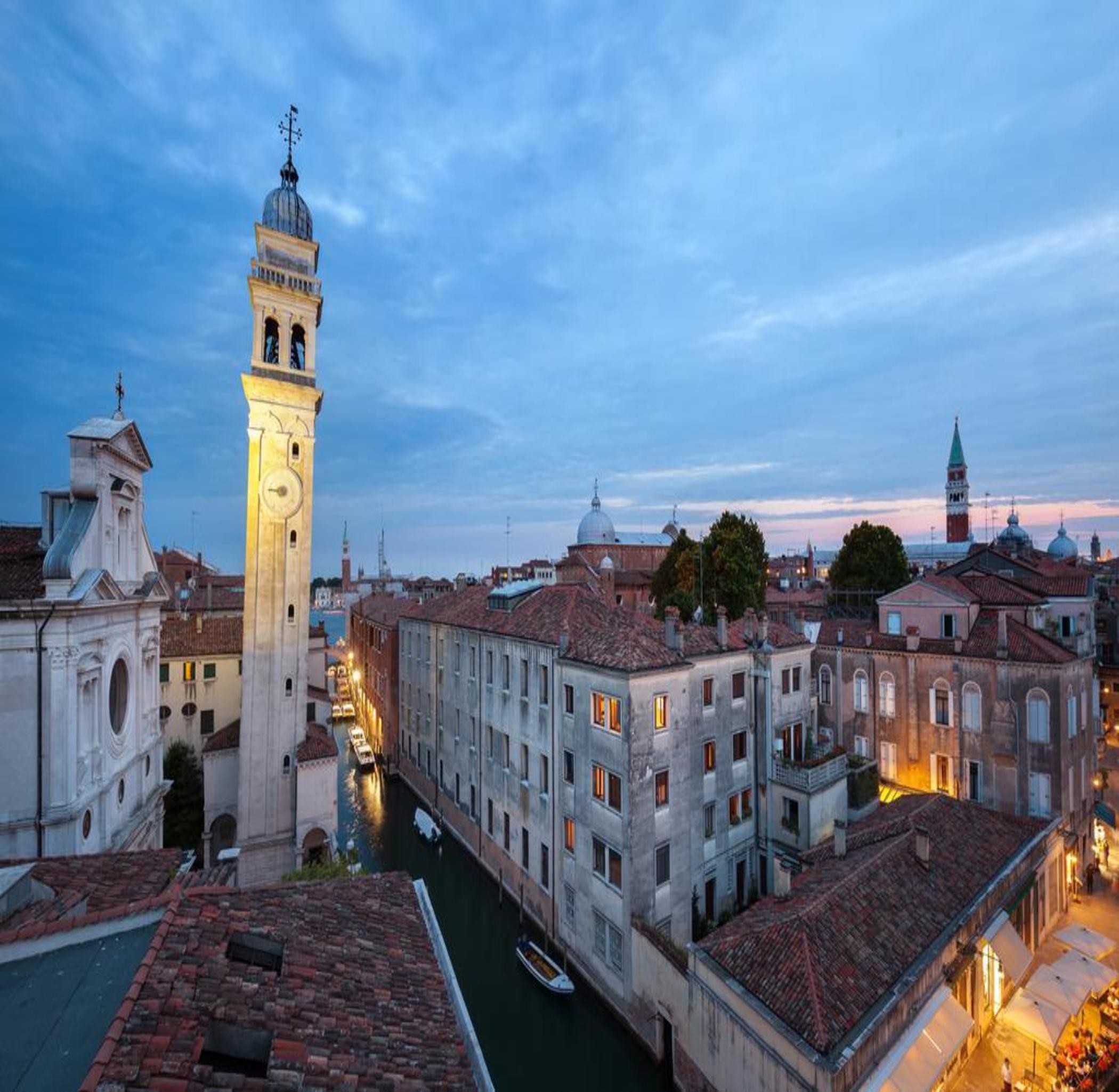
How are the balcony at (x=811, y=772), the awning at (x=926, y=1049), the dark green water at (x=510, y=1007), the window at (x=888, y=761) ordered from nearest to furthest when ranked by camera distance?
the awning at (x=926, y=1049) < the dark green water at (x=510, y=1007) < the balcony at (x=811, y=772) < the window at (x=888, y=761)

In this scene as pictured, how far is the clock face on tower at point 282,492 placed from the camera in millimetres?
25766

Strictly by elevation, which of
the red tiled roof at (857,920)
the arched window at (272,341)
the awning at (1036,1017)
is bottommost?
the awning at (1036,1017)

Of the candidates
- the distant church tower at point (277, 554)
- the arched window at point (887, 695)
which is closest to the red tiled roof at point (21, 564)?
the distant church tower at point (277, 554)

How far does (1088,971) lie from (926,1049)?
831 centimetres

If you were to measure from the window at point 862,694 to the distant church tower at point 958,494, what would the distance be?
80.5 meters

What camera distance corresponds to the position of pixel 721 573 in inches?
1671

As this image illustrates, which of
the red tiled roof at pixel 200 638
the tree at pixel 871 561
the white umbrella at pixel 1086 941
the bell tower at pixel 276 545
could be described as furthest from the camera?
the tree at pixel 871 561

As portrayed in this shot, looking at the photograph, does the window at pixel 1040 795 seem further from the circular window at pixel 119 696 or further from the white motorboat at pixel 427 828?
the circular window at pixel 119 696

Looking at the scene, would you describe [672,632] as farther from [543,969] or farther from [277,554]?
[277,554]

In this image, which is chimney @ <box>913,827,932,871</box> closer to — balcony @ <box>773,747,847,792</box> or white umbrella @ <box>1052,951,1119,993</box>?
white umbrella @ <box>1052,951,1119,993</box>

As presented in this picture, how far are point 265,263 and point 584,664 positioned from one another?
24.0 metres

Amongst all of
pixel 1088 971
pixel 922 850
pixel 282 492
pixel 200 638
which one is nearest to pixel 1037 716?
pixel 1088 971

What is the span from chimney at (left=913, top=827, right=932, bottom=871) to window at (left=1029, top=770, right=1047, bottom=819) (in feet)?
43.6

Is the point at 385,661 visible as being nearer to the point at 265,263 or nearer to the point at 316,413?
the point at 316,413
